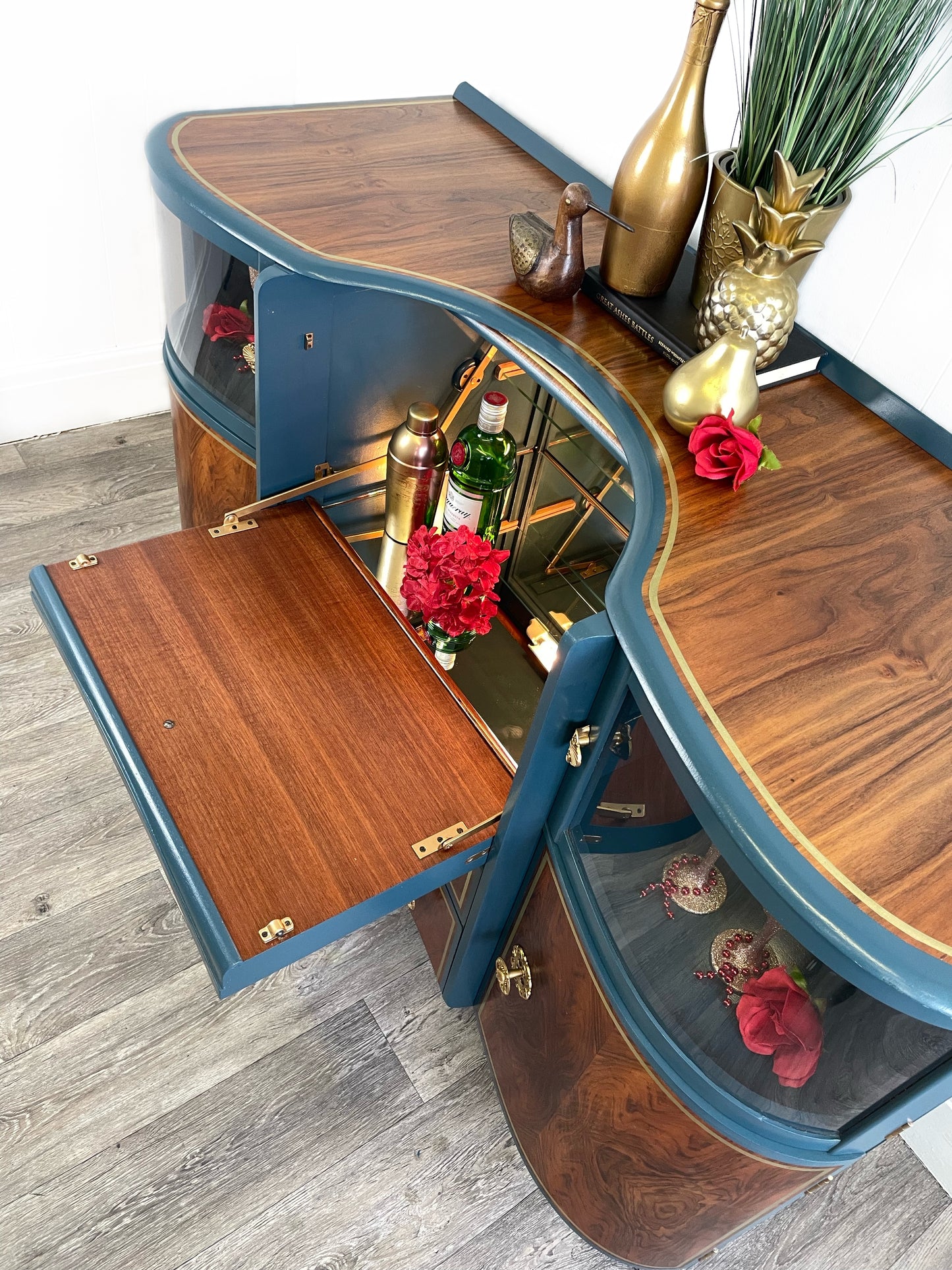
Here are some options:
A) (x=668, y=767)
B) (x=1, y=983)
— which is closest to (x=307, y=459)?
(x=668, y=767)

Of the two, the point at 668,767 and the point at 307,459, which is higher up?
the point at 668,767

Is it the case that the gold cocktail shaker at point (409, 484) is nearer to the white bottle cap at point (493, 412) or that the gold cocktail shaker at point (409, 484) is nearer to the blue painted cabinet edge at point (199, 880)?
the white bottle cap at point (493, 412)

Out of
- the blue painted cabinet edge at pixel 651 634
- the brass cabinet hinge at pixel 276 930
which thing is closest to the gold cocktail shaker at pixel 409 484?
the blue painted cabinet edge at pixel 651 634

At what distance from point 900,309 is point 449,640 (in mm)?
675

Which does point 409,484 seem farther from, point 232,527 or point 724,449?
point 724,449

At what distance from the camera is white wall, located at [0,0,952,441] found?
3.56 feet

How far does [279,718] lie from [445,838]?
0.24m

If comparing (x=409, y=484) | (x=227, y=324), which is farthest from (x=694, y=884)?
(x=227, y=324)

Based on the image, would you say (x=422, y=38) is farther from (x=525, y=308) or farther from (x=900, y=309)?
(x=900, y=309)

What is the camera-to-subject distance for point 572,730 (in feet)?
3.02

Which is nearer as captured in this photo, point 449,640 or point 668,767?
point 668,767

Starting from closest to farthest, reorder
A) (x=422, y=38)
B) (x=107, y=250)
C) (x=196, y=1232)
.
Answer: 1. (x=196, y=1232)
2. (x=422, y=38)
3. (x=107, y=250)

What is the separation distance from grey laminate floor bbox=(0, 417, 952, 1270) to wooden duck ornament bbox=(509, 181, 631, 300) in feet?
3.24

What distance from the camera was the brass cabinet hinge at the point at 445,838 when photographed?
0.99m
